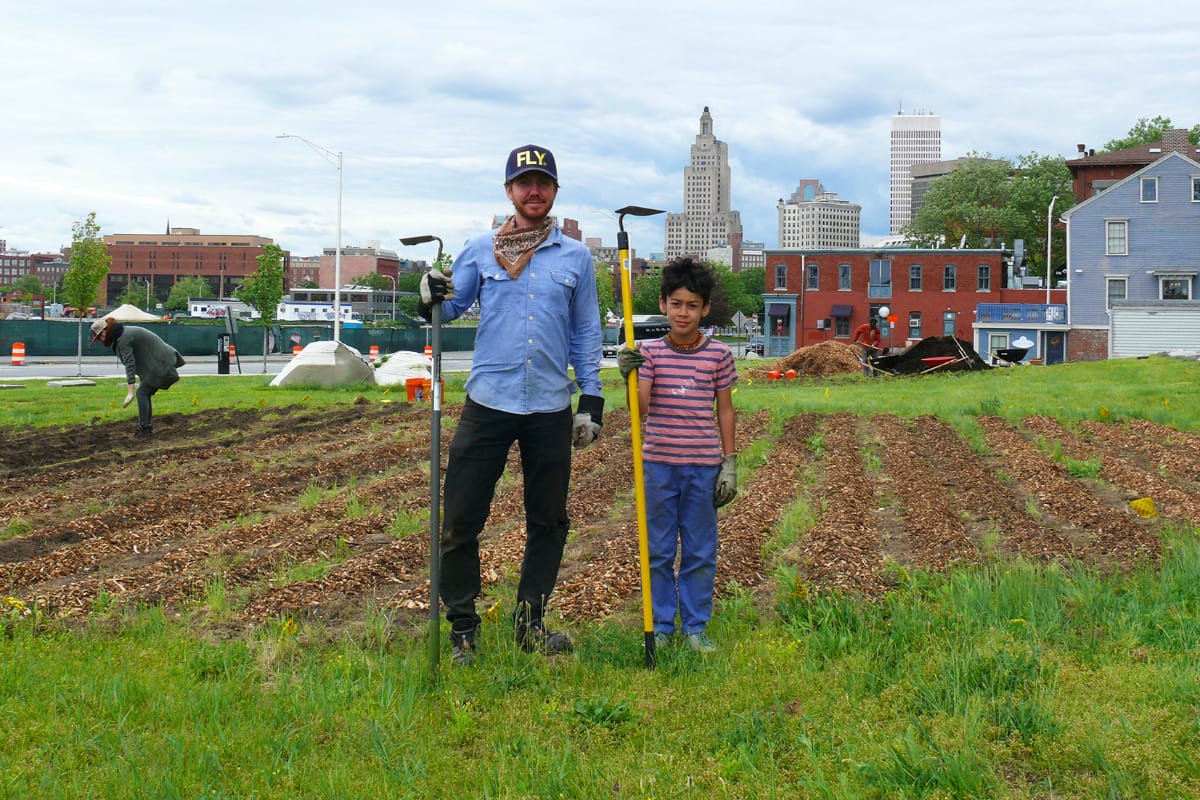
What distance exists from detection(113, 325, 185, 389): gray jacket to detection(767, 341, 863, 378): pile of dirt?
18462mm

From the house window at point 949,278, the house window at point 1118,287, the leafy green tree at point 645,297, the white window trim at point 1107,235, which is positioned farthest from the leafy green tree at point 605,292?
the house window at point 1118,287

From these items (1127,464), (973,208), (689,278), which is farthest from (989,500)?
(973,208)

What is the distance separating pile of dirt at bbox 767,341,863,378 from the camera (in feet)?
101

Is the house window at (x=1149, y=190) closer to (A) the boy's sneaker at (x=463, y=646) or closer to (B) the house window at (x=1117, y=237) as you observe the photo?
(B) the house window at (x=1117, y=237)

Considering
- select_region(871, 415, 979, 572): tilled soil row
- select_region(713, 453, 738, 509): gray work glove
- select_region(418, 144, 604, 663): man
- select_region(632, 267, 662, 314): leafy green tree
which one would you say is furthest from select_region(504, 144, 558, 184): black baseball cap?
select_region(632, 267, 662, 314): leafy green tree

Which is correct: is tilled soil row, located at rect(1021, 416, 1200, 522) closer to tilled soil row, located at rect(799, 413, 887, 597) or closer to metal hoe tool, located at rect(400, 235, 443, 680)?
tilled soil row, located at rect(799, 413, 887, 597)

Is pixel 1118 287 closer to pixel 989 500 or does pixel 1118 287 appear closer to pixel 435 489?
pixel 989 500

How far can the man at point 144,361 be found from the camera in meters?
14.6

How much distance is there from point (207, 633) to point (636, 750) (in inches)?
96.2

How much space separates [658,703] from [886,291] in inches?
2420

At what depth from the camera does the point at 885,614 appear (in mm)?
5621

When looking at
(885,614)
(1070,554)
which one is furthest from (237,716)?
(1070,554)

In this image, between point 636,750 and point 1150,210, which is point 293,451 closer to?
point 636,750

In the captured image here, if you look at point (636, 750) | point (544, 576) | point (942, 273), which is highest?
point (942, 273)
